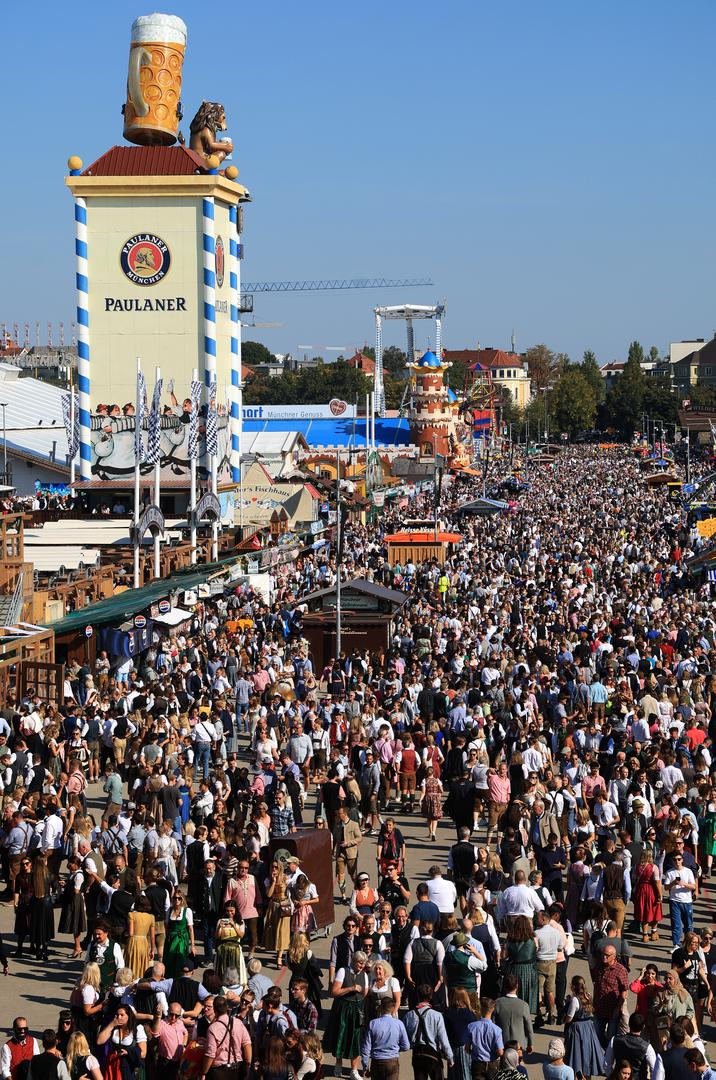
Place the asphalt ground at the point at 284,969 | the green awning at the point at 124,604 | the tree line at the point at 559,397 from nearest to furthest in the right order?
the asphalt ground at the point at 284,969 → the green awning at the point at 124,604 → the tree line at the point at 559,397

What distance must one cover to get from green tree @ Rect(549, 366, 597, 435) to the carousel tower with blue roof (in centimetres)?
8867

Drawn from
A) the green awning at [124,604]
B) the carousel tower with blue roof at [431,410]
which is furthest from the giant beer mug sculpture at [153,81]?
the carousel tower with blue roof at [431,410]

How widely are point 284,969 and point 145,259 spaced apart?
43.1 meters

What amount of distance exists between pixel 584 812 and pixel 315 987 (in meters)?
3.89

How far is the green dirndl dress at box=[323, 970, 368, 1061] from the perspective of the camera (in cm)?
1098

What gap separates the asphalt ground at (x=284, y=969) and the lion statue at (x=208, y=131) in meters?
42.9

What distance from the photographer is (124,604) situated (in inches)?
1089

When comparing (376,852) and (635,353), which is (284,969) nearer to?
(376,852)

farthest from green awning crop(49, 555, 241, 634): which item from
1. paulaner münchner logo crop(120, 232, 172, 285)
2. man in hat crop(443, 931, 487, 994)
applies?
paulaner münchner logo crop(120, 232, 172, 285)

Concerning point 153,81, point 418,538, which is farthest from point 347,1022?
point 153,81

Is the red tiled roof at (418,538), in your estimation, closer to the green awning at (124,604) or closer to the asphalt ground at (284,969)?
the green awning at (124,604)

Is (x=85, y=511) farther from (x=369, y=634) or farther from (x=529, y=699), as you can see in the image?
(x=529, y=699)

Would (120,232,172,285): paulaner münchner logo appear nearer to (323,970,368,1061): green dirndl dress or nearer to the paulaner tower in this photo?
the paulaner tower

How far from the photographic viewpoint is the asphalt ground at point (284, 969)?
1208 cm
